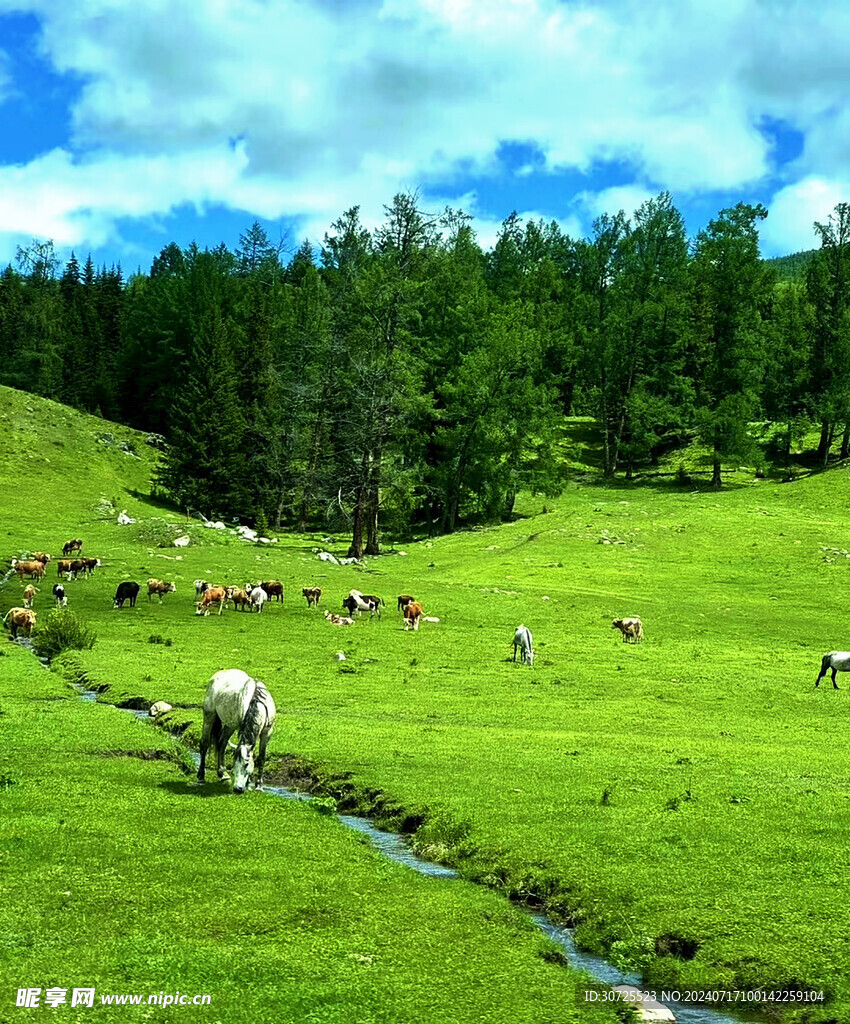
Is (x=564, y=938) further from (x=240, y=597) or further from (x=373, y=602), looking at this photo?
(x=240, y=597)

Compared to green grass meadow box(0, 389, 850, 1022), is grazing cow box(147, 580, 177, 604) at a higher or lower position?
higher

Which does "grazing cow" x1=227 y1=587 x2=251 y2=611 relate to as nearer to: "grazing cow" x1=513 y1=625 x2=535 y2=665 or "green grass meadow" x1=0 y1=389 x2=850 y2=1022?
"green grass meadow" x1=0 y1=389 x2=850 y2=1022

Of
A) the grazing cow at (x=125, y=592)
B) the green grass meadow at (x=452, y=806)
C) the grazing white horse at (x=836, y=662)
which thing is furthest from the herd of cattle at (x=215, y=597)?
the grazing white horse at (x=836, y=662)

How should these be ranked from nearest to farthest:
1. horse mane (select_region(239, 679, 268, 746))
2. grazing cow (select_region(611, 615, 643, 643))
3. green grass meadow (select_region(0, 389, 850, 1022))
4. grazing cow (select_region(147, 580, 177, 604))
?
green grass meadow (select_region(0, 389, 850, 1022)) → horse mane (select_region(239, 679, 268, 746)) → grazing cow (select_region(611, 615, 643, 643)) → grazing cow (select_region(147, 580, 177, 604))

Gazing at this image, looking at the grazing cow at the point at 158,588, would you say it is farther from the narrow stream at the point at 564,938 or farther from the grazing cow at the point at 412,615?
the narrow stream at the point at 564,938

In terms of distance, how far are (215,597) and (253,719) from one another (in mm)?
28424

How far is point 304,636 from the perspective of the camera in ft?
140

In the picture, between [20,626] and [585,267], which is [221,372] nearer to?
[20,626]

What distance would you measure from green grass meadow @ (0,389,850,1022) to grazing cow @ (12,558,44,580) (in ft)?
7.26

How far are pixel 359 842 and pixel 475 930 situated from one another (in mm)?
4352

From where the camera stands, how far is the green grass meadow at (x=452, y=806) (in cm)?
1160

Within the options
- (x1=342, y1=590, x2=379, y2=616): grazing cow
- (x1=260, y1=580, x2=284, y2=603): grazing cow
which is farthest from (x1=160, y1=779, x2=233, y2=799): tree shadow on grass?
(x1=260, y1=580, x2=284, y2=603): grazing cow

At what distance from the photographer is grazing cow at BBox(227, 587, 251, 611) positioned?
160ft

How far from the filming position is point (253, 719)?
19734mm
